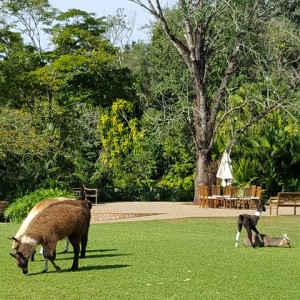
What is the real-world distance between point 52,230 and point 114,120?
1337 inches

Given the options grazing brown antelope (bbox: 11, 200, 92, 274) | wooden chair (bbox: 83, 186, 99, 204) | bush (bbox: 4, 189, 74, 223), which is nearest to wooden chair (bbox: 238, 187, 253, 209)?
wooden chair (bbox: 83, 186, 99, 204)

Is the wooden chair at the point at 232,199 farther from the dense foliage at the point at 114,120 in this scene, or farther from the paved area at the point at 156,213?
the dense foliage at the point at 114,120

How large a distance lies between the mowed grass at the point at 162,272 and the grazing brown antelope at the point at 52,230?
347 mm

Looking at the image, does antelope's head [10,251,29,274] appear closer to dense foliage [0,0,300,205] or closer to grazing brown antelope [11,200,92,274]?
grazing brown antelope [11,200,92,274]

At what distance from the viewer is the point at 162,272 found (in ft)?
37.8

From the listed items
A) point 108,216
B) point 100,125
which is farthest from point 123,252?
point 100,125

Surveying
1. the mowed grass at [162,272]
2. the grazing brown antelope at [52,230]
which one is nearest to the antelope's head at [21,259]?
the grazing brown antelope at [52,230]

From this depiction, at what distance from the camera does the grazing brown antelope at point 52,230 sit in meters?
10.9

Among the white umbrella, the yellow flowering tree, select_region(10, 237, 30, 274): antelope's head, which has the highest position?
the yellow flowering tree

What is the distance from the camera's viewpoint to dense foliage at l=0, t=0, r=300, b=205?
32.7 meters

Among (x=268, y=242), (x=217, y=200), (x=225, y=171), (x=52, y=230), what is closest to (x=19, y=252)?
(x=52, y=230)

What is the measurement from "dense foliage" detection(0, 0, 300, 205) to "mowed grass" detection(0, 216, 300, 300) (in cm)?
1471

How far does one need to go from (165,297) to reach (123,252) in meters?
4.97

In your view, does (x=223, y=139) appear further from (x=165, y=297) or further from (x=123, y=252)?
(x=165, y=297)
